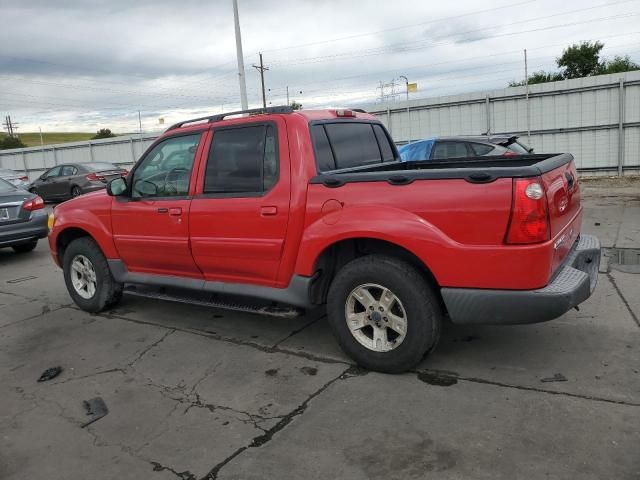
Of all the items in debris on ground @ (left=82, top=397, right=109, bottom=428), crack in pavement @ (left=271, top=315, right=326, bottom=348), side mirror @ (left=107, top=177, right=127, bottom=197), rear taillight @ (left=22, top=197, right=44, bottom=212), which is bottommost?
debris on ground @ (left=82, top=397, right=109, bottom=428)

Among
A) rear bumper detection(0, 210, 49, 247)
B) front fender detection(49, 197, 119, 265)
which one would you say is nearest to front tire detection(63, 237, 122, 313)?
front fender detection(49, 197, 119, 265)

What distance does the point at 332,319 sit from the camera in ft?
12.9

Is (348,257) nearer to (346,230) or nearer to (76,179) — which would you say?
(346,230)

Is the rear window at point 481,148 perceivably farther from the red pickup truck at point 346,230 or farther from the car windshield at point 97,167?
the car windshield at point 97,167

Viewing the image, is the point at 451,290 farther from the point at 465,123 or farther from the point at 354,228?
the point at 465,123

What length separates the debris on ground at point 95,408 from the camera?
3.46 metres

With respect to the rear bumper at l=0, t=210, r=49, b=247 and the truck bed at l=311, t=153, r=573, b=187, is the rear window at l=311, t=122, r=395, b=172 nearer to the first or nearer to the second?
the truck bed at l=311, t=153, r=573, b=187

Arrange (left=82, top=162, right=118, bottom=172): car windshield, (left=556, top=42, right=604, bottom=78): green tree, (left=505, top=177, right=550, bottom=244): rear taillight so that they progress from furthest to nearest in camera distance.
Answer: (left=556, top=42, right=604, bottom=78): green tree
(left=82, top=162, right=118, bottom=172): car windshield
(left=505, top=177, right=550, bottom=244): rear taillight

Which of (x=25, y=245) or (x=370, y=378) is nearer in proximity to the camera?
(x=370, y=378)

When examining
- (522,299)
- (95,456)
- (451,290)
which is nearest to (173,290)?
(95,456)

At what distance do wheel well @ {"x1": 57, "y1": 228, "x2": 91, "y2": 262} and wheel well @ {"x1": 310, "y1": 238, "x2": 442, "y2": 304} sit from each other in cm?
287

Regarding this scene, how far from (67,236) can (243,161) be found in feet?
8.84

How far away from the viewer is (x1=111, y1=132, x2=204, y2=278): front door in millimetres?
4645

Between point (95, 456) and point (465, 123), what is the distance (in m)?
16.8
